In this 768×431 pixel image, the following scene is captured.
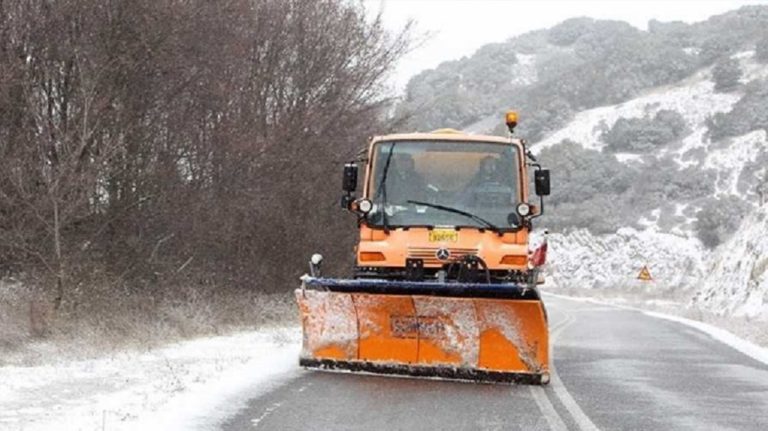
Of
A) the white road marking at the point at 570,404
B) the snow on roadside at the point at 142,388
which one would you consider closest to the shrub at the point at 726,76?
the white road marking at the point at 570,404

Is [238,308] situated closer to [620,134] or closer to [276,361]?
[276,361]

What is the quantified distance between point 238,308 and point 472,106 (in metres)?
76.0

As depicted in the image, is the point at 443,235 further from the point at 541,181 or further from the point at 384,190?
the point at 541,181

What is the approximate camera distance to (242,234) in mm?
Answer: 20125

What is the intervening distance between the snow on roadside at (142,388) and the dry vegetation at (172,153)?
163 centimetres

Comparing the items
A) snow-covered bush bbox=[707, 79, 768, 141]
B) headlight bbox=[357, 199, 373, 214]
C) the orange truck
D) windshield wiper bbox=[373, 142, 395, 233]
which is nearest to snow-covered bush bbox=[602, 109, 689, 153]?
snow-covered bush bbox=[707, 79, 768, 141]

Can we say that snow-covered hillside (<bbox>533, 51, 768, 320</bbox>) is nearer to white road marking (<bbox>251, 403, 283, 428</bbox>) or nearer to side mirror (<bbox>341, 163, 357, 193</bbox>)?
side mirror (<bbox>341, 163, 357, 193</bbox>)

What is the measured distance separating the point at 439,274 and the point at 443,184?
4.37 ft

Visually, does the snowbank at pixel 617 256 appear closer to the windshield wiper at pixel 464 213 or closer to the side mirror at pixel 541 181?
the side mirror at pixel 541 181

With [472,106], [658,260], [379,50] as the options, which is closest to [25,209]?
[379,50]

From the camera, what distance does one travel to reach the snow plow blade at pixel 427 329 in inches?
449

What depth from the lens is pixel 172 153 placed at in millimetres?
18094

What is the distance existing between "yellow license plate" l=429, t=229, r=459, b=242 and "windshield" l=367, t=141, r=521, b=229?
0.17m

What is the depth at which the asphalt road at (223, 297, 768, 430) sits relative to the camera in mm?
8938
